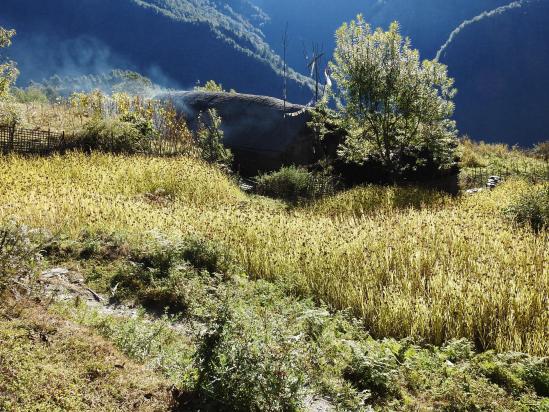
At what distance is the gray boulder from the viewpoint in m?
17.6

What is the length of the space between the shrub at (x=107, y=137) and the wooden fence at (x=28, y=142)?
715 mm

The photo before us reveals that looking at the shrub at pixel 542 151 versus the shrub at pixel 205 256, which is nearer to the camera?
the shrub at pixel 205 256

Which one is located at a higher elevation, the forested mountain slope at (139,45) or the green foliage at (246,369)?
the forested mountain slope at (139,45)

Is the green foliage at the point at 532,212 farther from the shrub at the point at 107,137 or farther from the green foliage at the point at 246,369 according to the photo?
the shrub at the point at 107,137

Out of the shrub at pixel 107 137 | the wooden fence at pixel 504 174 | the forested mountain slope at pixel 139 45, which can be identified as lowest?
the shrub at pixel 107 137

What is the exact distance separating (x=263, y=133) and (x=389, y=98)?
19.1ft

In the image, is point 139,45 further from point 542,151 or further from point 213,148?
point 213,148

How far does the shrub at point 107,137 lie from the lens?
15.8 metres

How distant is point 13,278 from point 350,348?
3.00m

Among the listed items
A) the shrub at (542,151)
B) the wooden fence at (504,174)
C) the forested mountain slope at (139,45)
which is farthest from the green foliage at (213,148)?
the forested mountain slope at (139,45)

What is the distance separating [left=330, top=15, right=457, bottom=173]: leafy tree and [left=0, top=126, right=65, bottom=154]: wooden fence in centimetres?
942

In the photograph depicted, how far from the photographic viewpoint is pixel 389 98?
13.9 m

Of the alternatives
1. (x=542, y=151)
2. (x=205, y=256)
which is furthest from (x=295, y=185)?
(x=542, y=151)

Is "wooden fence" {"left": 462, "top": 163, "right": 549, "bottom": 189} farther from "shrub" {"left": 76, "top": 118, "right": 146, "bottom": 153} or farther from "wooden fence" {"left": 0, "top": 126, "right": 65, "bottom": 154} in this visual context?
"wooden fence" {"left": 0, "top": 126, "right": 65, "bottom": 154}
